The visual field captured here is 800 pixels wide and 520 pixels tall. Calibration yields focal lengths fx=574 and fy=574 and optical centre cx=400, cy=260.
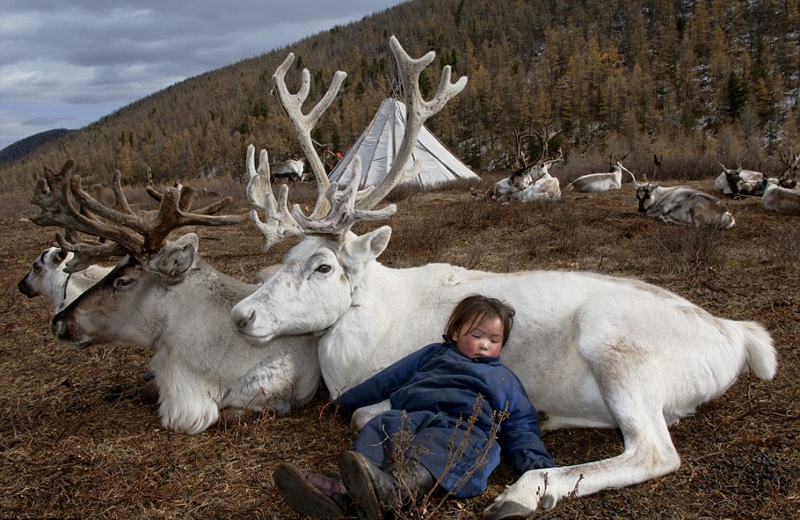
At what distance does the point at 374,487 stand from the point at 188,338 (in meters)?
1.92

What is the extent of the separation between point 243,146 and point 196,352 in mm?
64476

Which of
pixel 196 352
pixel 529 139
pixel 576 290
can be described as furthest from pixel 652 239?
pixel 529 139

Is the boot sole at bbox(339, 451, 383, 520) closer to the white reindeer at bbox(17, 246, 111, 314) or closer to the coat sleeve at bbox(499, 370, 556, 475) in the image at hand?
the coat sleeve at bbox(499, 370, 556, 475)

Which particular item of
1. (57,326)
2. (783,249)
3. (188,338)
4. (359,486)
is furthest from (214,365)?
(783,249)

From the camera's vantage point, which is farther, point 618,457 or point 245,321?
point 245,321

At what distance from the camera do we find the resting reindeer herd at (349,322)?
119 inches

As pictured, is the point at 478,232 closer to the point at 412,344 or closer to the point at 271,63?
the point at 412,344

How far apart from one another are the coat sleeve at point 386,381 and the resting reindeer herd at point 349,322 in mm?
113

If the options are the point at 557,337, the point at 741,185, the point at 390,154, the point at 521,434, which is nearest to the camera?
the point at 521,434

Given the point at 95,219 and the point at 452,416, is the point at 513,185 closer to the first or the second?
the point at 95,219

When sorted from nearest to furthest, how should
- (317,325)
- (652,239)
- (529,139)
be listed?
(317,325)
(652,239)
(529,139)

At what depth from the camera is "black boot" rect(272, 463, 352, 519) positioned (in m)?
2.36

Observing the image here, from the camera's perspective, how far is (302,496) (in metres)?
2.38

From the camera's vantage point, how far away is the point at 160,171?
68.9 metres
